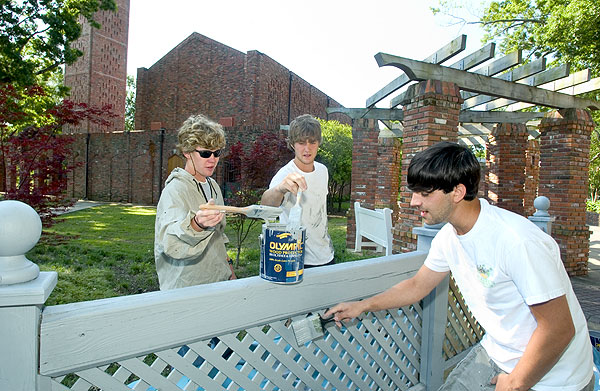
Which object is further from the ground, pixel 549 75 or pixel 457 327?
pixel 549 75

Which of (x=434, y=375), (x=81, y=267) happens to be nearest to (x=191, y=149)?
(x=434, y=375)

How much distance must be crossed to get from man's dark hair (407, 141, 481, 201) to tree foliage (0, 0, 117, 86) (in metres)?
13.4

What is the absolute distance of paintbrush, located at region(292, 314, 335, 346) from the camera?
1.61 metres

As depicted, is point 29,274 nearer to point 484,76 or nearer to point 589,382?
point 589,382

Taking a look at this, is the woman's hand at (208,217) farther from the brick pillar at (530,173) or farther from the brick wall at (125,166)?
the brick wall at (125,166)

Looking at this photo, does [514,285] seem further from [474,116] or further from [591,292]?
[474,116]

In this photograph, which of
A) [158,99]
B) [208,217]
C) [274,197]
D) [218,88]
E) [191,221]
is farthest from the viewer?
[158,99]

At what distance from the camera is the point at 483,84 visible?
5941 millimetres

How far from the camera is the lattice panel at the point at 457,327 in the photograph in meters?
2.79

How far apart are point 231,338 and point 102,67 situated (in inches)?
1176

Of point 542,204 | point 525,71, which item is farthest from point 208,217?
point 525,71

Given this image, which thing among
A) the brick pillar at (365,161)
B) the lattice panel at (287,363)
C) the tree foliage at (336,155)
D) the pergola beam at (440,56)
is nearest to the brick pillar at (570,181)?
the pergola beam at (440,56)

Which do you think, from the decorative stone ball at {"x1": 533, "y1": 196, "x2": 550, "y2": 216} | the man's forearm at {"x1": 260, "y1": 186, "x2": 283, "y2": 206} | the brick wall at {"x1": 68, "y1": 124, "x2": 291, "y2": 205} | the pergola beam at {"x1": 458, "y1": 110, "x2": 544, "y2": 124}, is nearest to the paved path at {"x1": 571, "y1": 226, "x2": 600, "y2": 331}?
the decorative stone ball at {"x1": 533, "y1": 196, "x2": 550, "y2": 216}

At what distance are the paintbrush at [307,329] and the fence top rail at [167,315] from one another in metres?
0.04
